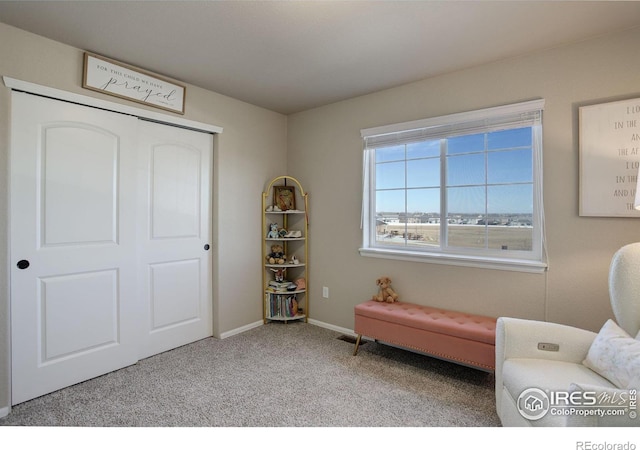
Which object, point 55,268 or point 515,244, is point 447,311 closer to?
point 515,244

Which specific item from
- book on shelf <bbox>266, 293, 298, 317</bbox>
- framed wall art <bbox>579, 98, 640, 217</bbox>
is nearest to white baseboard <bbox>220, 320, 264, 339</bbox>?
book on shelf <bbox>266, 293, 298, 317</bbox>

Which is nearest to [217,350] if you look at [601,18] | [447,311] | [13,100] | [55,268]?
[55,268]

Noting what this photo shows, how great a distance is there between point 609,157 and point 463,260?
1.15 meters

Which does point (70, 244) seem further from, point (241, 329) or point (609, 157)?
point (609, 157)

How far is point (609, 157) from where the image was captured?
2129 mm

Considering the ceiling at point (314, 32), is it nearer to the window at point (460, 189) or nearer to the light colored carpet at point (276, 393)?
the window at point (460, 189)

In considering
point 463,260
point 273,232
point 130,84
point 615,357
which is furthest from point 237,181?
point 615,357

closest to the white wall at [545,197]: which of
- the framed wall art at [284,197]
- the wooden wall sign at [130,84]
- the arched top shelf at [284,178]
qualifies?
the arched top shelf at [284,178]

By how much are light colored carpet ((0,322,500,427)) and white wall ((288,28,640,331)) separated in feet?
2.06

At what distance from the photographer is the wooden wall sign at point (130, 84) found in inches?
93.6

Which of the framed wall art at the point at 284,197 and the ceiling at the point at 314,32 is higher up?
the ceiling at the point at 314,32

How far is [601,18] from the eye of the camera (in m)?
1.98

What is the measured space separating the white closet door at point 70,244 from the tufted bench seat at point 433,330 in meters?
1.97

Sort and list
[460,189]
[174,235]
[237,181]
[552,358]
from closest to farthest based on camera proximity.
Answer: [552,358] < [460,189] < [174,235] < [237,181]
